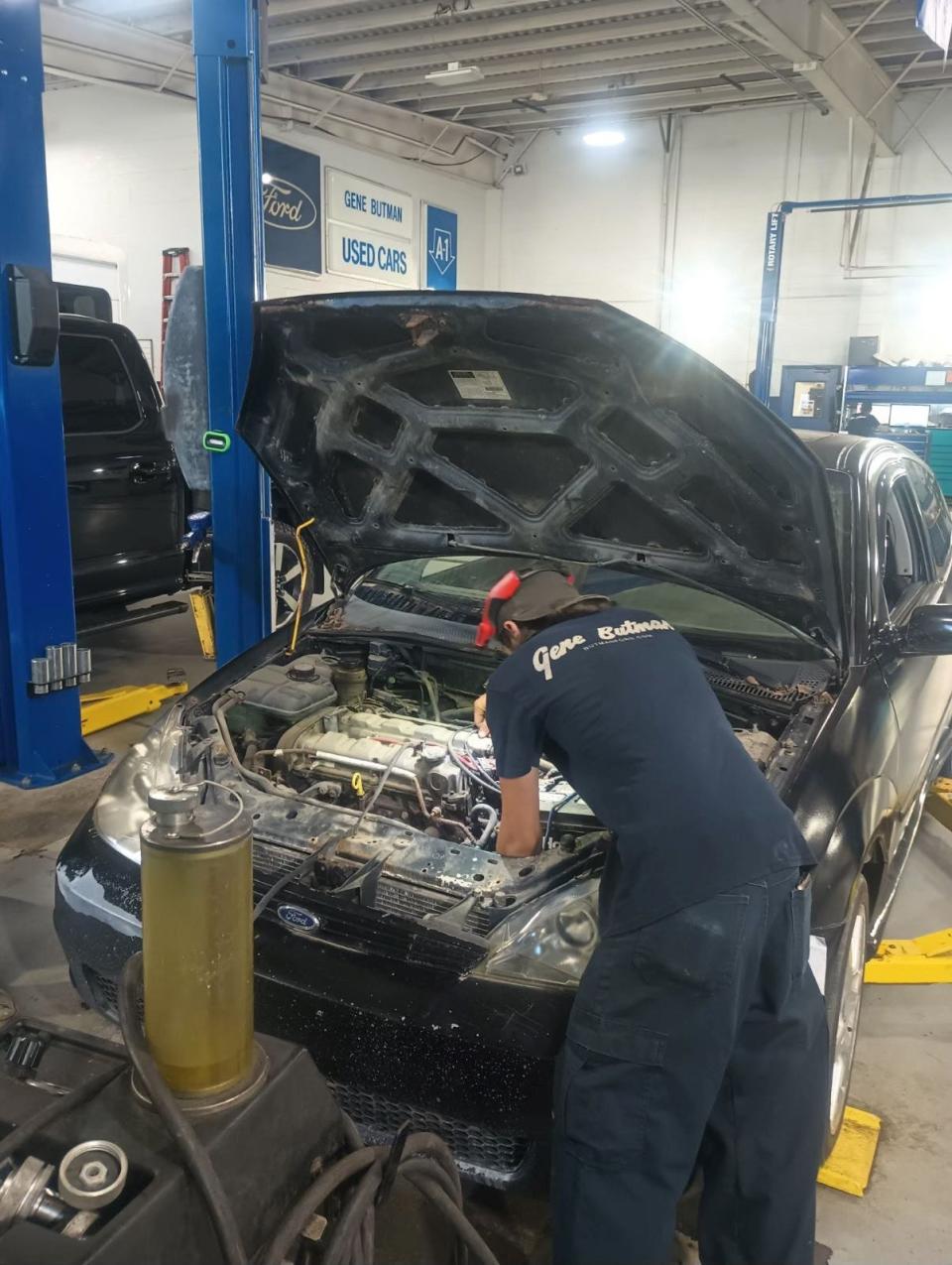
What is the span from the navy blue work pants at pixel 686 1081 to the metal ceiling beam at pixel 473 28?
9519 mm

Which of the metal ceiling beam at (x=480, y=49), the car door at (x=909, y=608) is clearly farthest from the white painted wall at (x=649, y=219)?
the car door at (x=909, y=608)

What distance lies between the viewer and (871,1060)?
8.64ft

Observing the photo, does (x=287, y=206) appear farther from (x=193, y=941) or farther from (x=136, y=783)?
(x=193, y=941)

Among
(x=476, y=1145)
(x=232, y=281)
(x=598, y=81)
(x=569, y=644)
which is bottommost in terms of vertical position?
(x=476, y=1145)

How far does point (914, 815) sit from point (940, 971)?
1.59 ft

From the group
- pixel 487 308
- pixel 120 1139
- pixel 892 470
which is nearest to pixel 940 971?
pixel 892 470

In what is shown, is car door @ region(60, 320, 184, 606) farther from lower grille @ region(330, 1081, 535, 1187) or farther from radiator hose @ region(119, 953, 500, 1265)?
radiator hose @ region(119, 953, 500, 1265)

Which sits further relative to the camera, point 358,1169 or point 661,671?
Result: point 661,671

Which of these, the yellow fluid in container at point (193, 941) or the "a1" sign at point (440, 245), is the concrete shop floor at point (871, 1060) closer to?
the yellow fluid in container at point (193, 941)

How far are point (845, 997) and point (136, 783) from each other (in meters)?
1.79

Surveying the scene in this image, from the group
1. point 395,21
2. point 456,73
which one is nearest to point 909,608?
point 395,21

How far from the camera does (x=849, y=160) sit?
11.6 m

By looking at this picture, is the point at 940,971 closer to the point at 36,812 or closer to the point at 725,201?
the point at 36,812

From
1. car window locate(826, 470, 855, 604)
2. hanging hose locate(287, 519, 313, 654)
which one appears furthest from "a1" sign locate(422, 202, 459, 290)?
car window locate(826, 470, 855, 604)
